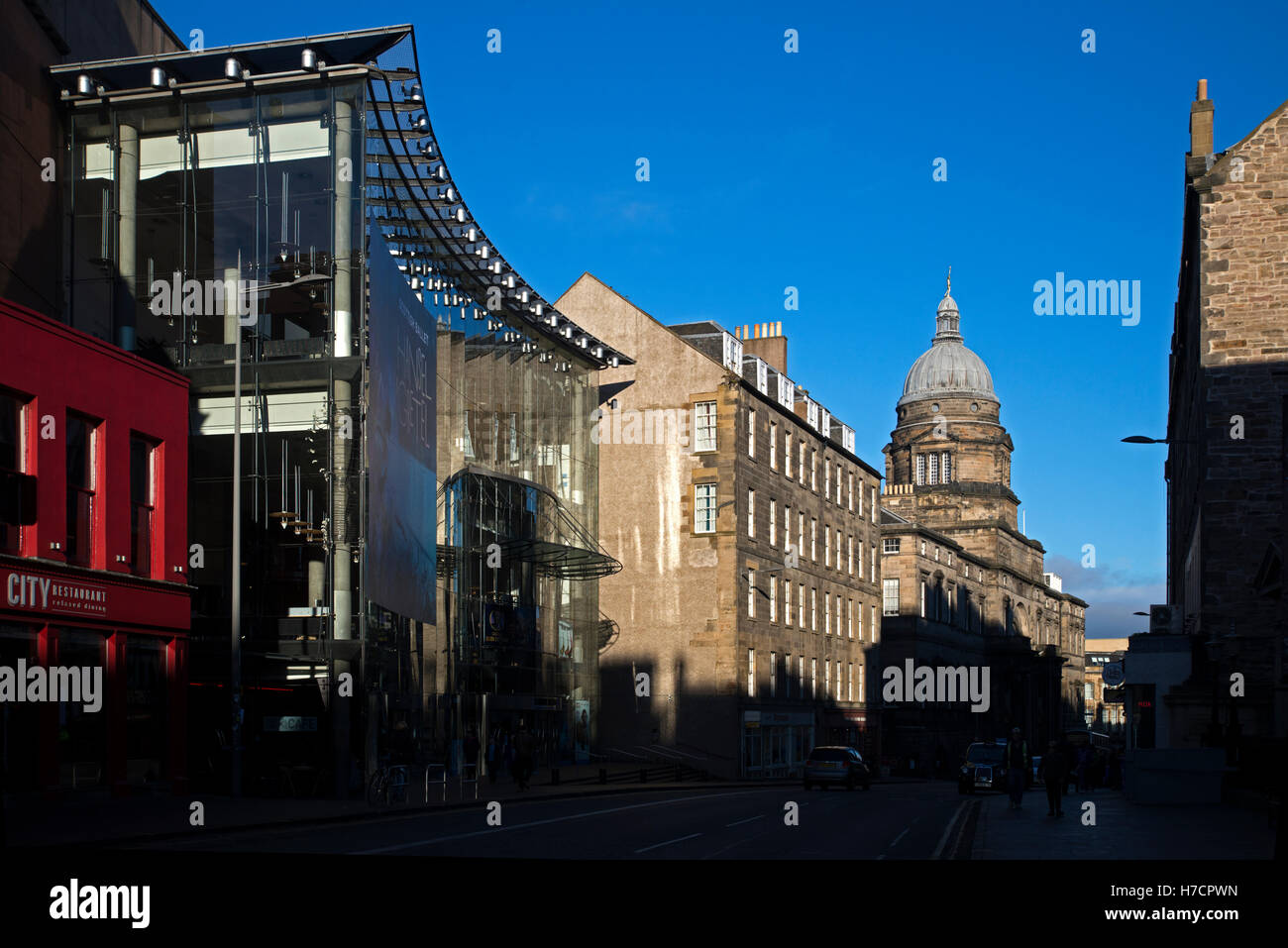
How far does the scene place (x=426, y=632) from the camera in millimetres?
41281

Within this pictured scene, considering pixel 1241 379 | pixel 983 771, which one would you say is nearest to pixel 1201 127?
pixel 1241 379

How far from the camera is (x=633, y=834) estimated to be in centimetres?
2133

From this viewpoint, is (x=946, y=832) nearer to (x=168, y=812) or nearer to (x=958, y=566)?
(x=168, y=812)

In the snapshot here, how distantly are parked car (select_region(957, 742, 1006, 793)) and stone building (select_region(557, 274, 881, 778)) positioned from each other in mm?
10810

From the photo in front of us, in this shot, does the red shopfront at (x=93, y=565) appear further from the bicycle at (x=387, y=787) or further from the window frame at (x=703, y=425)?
the window frame at (x=703, y=425)

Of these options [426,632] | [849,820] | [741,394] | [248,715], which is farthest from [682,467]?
[849,820]

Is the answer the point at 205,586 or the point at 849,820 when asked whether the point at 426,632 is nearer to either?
the point at 205,586

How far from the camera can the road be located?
1805cm

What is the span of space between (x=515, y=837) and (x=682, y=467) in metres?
39.4

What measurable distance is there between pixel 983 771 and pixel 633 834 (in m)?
28.4
